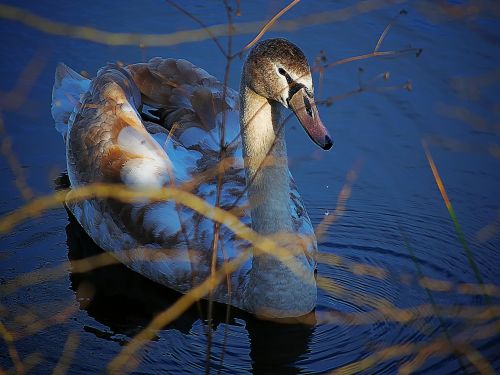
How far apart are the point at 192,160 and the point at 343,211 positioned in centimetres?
120

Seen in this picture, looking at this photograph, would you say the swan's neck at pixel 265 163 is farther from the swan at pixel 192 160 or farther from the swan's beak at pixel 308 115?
the swan's beak at pixel 308 115

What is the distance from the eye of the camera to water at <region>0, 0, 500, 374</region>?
5.69 m

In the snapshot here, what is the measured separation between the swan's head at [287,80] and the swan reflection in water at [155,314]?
46.8 inches

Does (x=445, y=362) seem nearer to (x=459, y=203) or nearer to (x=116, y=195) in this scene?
(x=459, y=203)

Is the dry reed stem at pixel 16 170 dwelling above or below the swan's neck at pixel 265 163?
above

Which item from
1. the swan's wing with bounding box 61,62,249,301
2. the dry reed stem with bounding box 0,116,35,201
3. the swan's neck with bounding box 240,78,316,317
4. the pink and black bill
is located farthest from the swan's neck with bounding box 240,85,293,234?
the dry reed stem with bounding box 0,116,35,201

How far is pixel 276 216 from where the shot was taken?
5988 mm

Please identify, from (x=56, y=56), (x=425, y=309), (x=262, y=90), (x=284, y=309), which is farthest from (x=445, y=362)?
(x=56, y=56)

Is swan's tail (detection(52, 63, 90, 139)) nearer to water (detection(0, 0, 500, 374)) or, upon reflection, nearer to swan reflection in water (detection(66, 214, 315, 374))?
water (detection(0, 0, 500, 374))

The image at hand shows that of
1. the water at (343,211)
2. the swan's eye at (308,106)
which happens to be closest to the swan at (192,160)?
the swan's eye at (308,106)

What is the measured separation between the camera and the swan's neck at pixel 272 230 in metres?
5.90

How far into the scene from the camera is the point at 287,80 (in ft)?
Answer: 17.6

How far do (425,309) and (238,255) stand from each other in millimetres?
1203

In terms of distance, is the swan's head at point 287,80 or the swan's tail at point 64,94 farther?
the swan's tail at point 64,94
